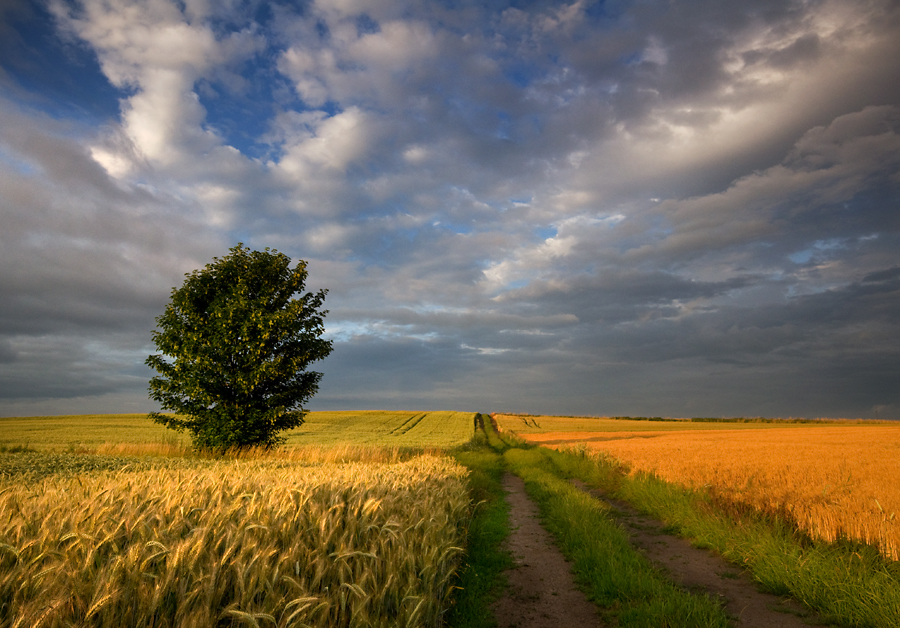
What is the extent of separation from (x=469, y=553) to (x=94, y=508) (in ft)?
22.3

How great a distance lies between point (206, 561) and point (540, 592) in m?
5.98

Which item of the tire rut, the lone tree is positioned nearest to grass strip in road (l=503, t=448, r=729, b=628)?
the tire rut

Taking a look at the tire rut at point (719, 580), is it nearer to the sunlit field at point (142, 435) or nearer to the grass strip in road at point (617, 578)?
the grass strip in road at point (617, 578)

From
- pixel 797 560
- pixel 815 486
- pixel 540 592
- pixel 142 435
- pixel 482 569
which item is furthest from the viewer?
pixel 142 435

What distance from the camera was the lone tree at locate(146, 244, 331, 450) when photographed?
20.0m

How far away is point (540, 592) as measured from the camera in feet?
23.0

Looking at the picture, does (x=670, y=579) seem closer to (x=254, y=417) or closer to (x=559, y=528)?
(x=559, y=528)

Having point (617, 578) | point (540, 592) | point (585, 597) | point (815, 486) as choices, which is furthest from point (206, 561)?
point (815, 486)

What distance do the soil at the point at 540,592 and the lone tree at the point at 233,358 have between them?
14.7 meters

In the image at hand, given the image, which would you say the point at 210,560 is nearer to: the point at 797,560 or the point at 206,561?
the point at 206,561

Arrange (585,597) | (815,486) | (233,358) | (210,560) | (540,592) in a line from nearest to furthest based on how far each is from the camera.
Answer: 1. (210,560)
2. (585,597)
3. (540,592)
4. (815,486)
5. (233,358)

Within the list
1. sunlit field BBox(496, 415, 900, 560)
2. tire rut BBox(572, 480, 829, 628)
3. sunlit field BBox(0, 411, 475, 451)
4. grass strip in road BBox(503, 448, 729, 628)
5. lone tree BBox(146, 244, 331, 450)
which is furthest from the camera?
sunlit field BBox(0, 411, 475, 451)

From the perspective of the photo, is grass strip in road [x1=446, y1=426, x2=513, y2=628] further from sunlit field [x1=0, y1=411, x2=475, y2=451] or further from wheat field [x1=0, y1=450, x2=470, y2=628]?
sunlit field [x1=0, y1=411, x2=475, y2=451]

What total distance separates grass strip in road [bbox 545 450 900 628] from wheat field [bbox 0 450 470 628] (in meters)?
5.86
